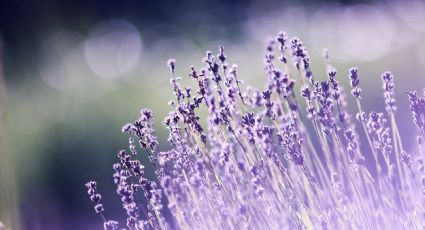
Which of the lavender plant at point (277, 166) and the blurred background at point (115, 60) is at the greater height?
the blurred background at point (115, 60)

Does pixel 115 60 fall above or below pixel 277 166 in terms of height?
above

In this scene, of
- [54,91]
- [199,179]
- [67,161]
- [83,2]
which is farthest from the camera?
[83,2]

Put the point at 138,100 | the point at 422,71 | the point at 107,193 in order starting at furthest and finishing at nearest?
the point at 138,100, the point at 422,71, the point at 107,193

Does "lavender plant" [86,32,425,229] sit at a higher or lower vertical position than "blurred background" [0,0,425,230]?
lower

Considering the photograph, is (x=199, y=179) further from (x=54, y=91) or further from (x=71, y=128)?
(x=54, y=91)

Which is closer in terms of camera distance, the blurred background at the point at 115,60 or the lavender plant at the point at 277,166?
the lavender plant at the point at 277,166

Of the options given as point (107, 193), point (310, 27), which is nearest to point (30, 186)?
point (107, 193)

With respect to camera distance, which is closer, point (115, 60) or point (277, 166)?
point (277, 166)

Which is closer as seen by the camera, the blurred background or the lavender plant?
the lavender plant
